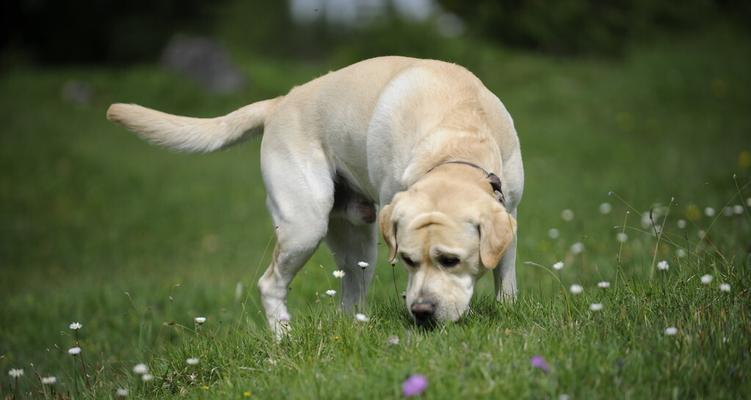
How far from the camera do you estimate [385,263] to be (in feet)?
22.5

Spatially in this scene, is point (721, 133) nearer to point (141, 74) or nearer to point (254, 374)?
point (254, 374)

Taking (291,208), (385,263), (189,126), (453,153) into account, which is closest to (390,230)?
(453,153)

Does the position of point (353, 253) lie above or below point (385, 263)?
above

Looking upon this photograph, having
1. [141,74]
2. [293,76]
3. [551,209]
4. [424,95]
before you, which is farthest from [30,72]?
[424,95]

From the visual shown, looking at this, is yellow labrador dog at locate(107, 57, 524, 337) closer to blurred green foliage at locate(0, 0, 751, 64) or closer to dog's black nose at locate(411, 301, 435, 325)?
dog's black nose at locate(411, 301, 435, 325)

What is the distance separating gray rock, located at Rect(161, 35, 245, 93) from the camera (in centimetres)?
1661

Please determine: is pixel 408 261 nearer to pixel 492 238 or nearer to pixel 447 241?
pixel 447 241

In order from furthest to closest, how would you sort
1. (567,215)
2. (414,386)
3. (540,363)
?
1. (567,215)
2. (540,363)
3. (414,386)

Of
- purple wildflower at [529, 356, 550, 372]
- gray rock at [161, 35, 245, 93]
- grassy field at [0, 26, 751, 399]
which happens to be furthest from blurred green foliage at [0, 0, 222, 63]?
purple wildflower at [529, 356, 550, 372]

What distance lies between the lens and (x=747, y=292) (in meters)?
3.64

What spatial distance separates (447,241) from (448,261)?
0.11 meters

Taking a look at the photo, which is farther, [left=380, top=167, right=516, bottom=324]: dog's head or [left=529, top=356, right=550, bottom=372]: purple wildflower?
[left=380, top=167, right=516, bottom=324]: dog's head

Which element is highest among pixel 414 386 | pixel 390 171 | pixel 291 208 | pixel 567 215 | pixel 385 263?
pixel 414 386

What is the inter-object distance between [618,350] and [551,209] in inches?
211
